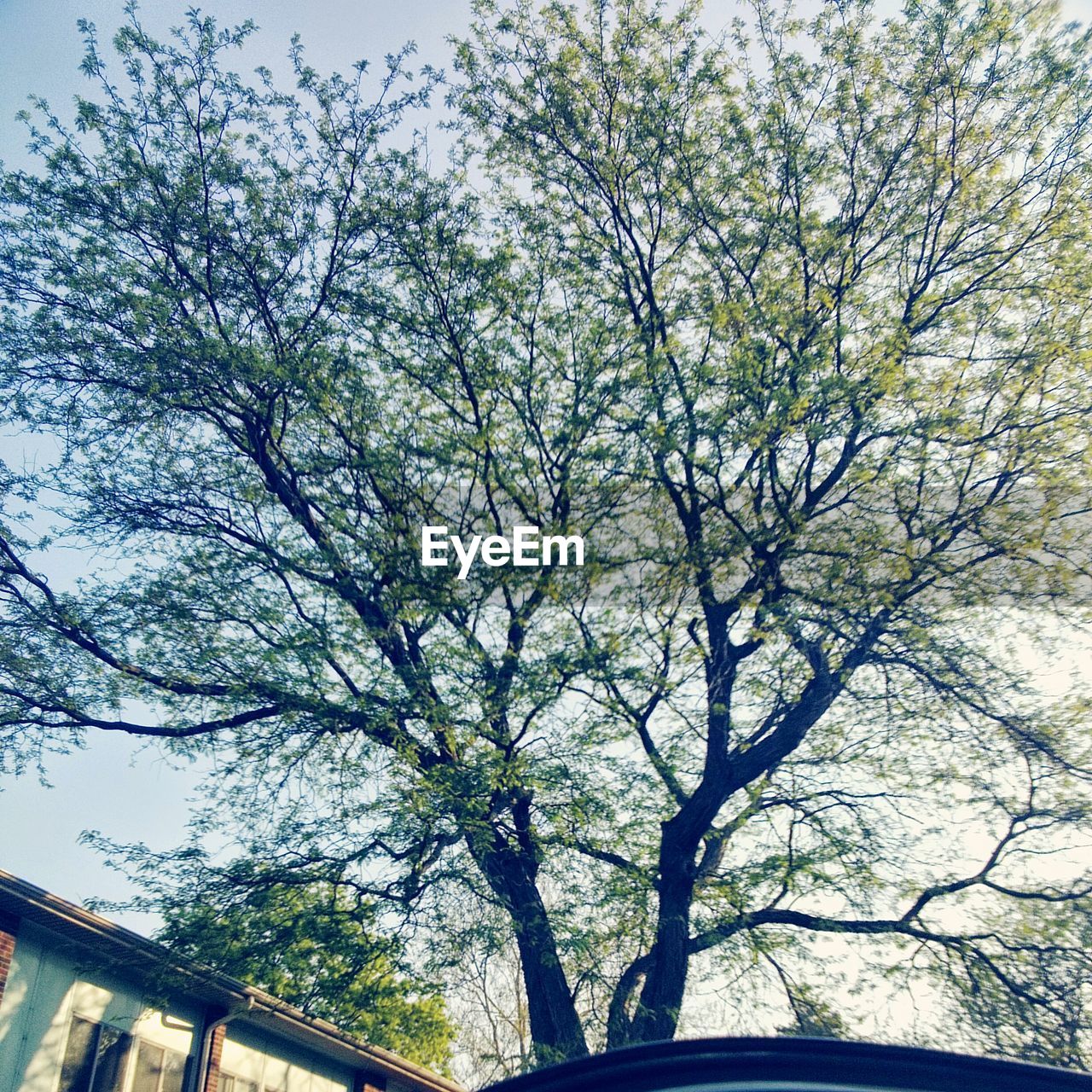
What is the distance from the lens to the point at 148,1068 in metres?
13.2

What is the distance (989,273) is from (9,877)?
13.9 meters

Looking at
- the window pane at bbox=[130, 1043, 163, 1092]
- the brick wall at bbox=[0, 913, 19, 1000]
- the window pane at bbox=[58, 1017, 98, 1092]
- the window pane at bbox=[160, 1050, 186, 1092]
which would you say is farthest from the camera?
the window pane at bbox=[160, 1050, 186, 1092]

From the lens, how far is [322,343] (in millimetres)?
Result: 13164

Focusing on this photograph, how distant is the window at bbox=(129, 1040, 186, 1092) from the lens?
42.8 ft

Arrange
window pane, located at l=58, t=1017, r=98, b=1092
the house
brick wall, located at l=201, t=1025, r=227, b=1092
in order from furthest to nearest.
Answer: brick wall, located at l=201, t=1025, r=227, b=1092 < window pane, located at l=58, t=1017, r=98, b=1092 < the house

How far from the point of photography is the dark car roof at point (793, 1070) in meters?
2.05

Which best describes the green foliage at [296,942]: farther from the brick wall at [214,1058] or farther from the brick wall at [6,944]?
the brick wall at [214,1058]

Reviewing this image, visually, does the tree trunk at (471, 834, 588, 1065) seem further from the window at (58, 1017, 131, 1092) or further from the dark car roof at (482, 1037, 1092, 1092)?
the dark car roof at (482, 1037, 1092, 1092)

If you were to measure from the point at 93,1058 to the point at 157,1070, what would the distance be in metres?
1.30

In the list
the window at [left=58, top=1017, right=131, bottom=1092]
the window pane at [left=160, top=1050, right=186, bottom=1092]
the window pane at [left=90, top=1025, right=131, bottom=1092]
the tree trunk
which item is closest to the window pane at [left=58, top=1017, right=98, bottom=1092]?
the window at [left=58, top=1017, right=131, bottom=1092]

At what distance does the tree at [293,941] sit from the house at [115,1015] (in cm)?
45

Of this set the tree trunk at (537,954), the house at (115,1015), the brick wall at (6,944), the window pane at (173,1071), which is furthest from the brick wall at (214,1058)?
the tree trunk at (537,954)

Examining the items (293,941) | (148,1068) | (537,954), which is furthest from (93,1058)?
(537,954)

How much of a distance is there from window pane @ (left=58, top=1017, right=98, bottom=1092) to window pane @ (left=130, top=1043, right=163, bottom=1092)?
0.83 m
